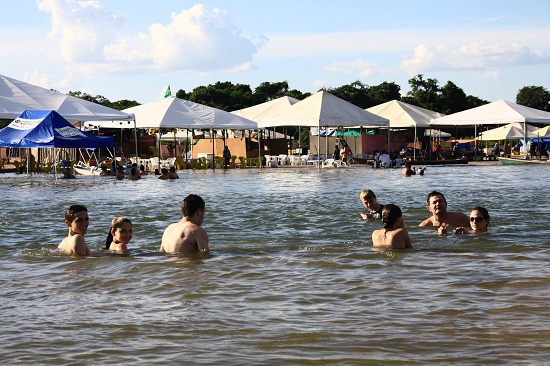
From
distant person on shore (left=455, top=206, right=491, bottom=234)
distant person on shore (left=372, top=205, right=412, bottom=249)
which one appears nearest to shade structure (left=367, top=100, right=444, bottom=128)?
distant person on shore (left=455, top=206, right=491, bottom=234)

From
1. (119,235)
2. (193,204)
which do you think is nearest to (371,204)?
(193,204)

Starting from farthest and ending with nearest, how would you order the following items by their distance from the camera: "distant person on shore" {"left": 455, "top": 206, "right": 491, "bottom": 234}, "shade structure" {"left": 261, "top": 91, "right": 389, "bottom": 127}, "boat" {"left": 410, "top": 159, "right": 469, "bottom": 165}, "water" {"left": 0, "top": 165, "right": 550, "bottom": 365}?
"boat" {"left": 410, "top": 159, "right": 469, "bottom": 165}
"shade structure" {"left": 261, "top": 91, "right": 389, "bottom": 127}
"distant person on shore" {"left": 455, "top": 206, "right": 491, "bottom": 234}
"water" {"left": 0, "top": 165, "right": 550, "bottom": 365}

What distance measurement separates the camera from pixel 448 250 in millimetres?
9773

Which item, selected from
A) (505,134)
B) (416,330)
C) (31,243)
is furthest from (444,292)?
(505,134)

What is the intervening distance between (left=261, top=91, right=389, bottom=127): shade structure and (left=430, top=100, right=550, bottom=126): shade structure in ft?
13.3

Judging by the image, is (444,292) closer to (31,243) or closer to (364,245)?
(364,245)

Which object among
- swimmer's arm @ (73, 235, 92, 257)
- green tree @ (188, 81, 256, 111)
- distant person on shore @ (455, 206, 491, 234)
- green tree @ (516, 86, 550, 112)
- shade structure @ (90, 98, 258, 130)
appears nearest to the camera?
swimmer's arm @ (73, 235, 92, 257)

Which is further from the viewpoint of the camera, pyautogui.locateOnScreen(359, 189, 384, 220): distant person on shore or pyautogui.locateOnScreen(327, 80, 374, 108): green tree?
pyautogui.locateOnScreen(327, 80, 374, 108): green tree

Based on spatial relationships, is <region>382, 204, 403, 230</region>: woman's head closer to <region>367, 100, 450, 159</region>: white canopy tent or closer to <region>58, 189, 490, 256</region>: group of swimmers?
<region>58, 189, 490, 256</region>: group of swimmers

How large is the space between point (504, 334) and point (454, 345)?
1.50 ft

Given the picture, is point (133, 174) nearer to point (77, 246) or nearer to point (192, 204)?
point (77, 246)

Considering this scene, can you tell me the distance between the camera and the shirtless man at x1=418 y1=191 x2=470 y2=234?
37.3 ft

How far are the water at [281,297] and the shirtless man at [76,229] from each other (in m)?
0.22

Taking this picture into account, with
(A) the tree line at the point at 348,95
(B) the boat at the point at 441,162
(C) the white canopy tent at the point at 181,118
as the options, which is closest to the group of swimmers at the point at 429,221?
(C) the white canopy tent at the point at 181,118
